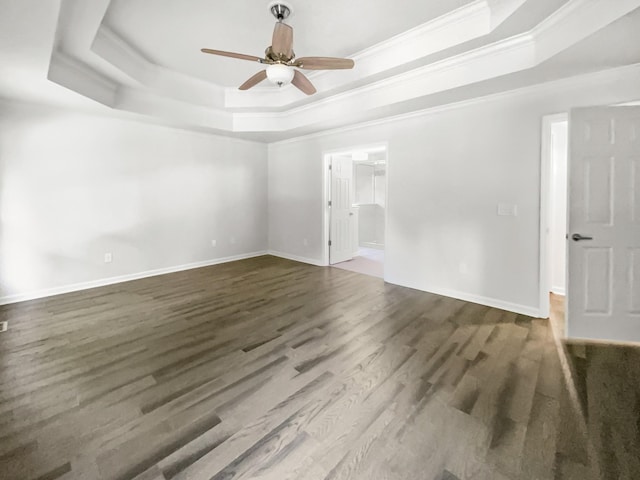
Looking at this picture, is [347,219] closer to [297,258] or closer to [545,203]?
[297,258]

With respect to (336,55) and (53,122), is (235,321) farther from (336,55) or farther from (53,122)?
(53,122)

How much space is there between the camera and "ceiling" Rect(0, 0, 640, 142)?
229cm

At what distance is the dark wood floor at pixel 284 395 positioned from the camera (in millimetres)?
1450

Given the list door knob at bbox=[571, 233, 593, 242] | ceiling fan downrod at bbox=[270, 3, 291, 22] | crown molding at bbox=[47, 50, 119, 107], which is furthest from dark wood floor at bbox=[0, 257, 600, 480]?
ceiling fan downrod at bbox=[270, 3, 291, 22]

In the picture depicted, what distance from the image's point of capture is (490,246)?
3602mm

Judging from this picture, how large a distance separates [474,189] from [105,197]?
17.4 ft

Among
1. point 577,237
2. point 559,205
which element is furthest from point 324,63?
point 559,205

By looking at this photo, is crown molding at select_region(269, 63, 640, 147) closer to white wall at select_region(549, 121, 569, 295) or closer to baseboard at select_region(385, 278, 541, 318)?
white wall at select_region(549, 121, 569, 295)

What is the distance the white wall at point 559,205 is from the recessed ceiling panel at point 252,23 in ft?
8.54

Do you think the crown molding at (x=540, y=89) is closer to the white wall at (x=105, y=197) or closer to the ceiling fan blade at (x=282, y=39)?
the ceiling fan blade at (x=282, y=39)

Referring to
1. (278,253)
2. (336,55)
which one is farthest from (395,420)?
(278,253)

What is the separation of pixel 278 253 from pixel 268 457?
529 cm

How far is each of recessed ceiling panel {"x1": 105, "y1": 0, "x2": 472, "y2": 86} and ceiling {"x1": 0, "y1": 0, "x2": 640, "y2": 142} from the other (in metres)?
0.01

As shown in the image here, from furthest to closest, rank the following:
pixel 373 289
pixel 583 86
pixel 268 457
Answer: pixel 373 289, pixel 583 86, pixel 268 457
